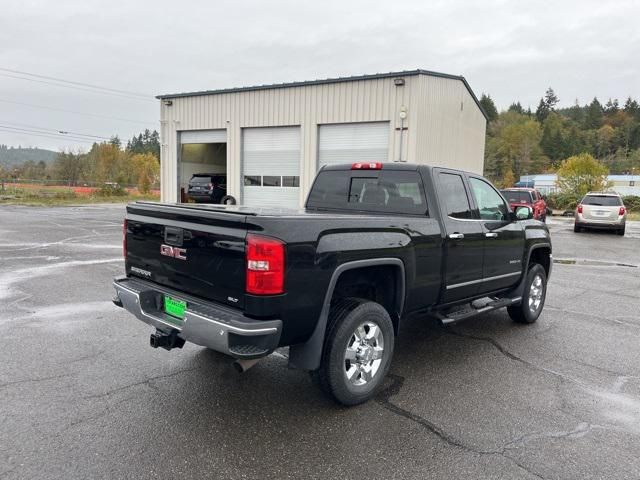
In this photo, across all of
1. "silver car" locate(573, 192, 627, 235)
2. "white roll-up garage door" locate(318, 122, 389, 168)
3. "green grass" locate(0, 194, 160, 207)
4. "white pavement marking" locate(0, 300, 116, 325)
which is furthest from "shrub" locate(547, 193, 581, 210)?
"white pavement marking" locate(0, 300, 116, 325)

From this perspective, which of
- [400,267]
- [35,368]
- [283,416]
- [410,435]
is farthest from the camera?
[35,368]

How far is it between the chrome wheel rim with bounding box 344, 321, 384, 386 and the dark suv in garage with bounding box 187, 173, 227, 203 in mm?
20883

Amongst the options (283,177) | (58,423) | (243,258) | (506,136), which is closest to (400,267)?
(243,258)

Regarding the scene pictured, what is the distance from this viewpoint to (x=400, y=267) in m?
3.96

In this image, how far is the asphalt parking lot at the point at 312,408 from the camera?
2967mm

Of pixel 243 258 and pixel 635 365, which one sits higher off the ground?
pixel 243 258

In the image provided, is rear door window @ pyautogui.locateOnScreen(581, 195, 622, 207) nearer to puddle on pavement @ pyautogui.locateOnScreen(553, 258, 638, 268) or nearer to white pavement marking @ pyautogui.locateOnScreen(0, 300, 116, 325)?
puddle on pavement @ pyautogui.locateOnScreen(553, 258, 638, 268)

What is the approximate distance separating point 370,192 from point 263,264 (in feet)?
7.06

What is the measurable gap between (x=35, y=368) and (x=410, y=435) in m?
3.32

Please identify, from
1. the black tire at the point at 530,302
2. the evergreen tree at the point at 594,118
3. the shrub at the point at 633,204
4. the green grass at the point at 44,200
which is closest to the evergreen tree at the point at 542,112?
the evergreen tree at the point at 594,118

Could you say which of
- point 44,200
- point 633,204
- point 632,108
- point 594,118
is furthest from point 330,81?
point 632,108

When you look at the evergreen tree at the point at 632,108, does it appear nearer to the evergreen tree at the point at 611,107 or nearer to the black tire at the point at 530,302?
the evergreen tree at the point at 611,107

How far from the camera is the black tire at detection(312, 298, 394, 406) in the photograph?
3527mm

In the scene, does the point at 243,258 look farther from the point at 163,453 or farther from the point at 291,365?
the point at 163,453
